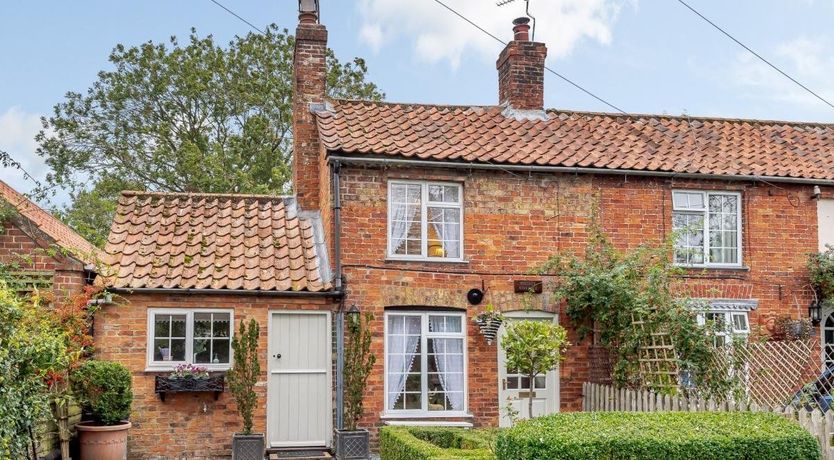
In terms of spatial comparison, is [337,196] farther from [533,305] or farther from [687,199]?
[687,199]

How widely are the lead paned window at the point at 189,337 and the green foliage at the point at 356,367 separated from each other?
2.05 metres

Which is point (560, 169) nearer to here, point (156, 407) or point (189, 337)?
point (189, 337)

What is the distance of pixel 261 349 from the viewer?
54.2ft

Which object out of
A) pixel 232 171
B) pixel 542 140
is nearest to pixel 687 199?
pixel 542 140

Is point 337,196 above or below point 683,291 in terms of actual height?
above

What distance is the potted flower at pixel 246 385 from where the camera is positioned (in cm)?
1551

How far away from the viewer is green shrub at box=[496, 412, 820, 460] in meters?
10.3

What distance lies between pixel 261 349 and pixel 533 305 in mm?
4922

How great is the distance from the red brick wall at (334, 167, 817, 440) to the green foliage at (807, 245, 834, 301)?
215 millimetres

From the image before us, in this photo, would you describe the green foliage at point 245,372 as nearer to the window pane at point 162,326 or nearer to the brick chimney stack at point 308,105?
the window pane at point 162,326

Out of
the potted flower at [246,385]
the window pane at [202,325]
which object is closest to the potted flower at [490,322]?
the potted flower at [246,385]

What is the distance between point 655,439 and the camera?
1048 cm

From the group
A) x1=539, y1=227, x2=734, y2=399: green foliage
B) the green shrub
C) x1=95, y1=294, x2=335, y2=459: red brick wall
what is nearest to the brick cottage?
x1=95, y1=294, x2=335, y2=459: red brick wall

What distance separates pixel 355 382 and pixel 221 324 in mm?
2526
